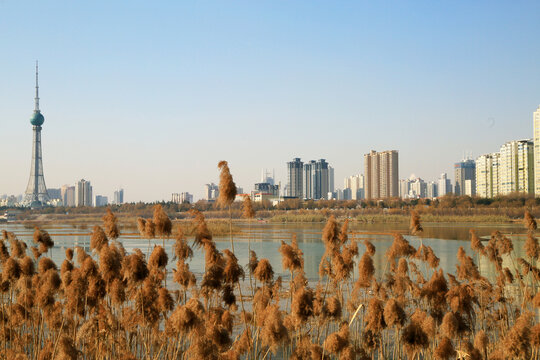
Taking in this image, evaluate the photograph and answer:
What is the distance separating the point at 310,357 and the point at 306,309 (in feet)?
4.29

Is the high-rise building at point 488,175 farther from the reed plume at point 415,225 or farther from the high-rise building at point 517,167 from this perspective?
the reed plume at point 415,225

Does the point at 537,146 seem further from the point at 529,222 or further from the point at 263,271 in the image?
the point at 263,271

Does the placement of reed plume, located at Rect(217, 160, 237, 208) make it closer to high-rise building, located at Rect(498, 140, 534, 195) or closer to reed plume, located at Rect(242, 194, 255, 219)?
reed plume, located at Rect(242, 194, 255, 219)

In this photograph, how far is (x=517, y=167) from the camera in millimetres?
133250

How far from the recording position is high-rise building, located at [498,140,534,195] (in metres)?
129

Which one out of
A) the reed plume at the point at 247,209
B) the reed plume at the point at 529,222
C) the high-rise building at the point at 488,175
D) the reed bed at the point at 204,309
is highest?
the high-rise building at the point at 488,175

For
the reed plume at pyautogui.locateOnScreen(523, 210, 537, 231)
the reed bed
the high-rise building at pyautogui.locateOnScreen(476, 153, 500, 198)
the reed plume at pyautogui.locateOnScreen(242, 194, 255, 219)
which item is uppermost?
the high-rise building at pyautogui.locateOnScreen(476, 153, 500, 198)

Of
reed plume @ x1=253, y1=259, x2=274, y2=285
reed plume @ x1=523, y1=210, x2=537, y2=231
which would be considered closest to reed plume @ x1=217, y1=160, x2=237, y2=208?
reed plume @ x1=253, y1=259, x2=274, y2=285

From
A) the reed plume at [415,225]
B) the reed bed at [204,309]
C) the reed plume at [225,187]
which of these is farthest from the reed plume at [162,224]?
the reed plume at [415,225]

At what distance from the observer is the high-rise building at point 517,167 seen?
12900 cm

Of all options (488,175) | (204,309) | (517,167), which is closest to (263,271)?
(204,309)

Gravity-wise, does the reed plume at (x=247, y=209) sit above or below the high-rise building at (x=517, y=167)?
below

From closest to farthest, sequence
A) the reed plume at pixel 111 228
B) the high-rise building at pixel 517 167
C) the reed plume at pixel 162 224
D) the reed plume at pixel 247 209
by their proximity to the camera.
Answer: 1. the reed plume at pixel 162 224
2. the reed plume at pixel 111 228
3. the reed plume at pixel 247 209
4. the high-rise building at pixel 517 167

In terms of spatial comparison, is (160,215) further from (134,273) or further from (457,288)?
(457,288)
